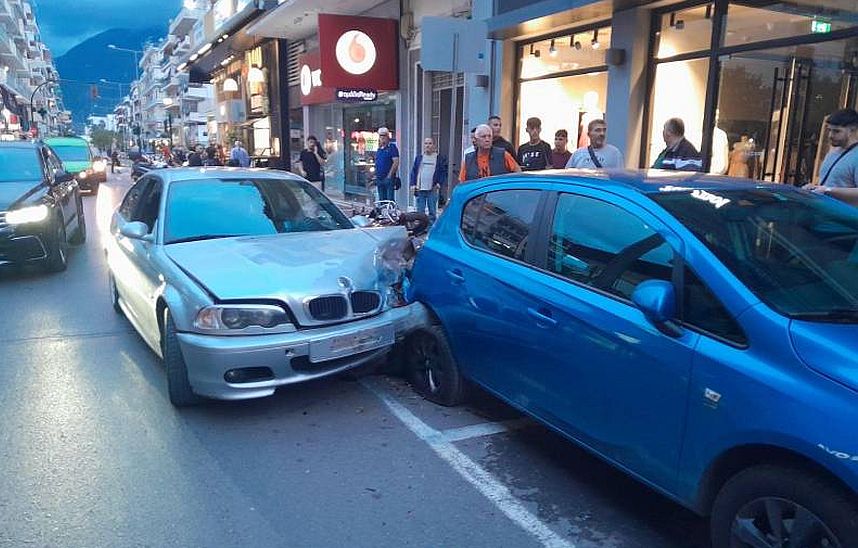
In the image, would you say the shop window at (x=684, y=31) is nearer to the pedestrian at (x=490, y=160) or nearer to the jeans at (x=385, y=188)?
the pedestrian at (x=490, y=160)

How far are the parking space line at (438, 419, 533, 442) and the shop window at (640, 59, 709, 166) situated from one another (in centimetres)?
577

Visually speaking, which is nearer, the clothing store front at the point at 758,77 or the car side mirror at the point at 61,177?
the clothing store front at the point at 758,77

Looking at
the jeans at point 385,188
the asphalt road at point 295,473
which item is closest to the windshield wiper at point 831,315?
the asphalt road at point 295,473

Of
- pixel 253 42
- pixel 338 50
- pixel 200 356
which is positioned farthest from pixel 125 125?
pixel 200 356

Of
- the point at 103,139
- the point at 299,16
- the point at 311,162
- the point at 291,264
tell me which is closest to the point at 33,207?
the point at 291,264

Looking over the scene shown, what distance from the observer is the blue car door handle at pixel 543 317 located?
333 centimetres

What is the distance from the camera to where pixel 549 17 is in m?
9.09

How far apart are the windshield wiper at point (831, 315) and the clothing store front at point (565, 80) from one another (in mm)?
8022

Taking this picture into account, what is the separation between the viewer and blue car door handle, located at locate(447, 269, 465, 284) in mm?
4120

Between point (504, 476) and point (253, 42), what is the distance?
26297 mm

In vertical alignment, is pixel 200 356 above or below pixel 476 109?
below

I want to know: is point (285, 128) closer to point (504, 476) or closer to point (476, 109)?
point (476, 109)

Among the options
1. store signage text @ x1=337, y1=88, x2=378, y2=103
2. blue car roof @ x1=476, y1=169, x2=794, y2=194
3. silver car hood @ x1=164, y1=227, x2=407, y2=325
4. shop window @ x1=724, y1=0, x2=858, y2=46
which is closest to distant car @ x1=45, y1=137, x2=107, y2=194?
store signage text @ x1=337, y1=88, x2=378, y2=103

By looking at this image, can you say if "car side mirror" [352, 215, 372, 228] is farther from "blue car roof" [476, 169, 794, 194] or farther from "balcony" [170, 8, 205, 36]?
"balcony" [170, 8, 205, 36]
